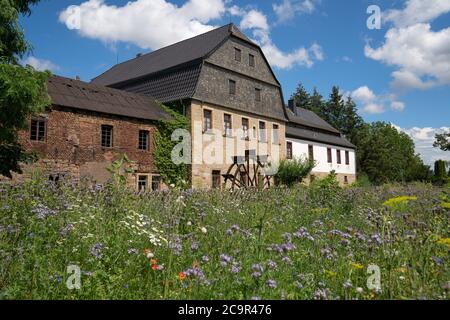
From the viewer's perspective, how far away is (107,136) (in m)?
18.4

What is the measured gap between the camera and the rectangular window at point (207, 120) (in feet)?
73.4

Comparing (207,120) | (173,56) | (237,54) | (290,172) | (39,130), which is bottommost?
(290,172)

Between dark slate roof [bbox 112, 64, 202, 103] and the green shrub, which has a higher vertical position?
dark slate roof [bbox 112, 64, 202, 103]

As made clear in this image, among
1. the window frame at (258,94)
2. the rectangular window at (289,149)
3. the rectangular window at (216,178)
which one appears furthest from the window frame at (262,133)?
the rectangular window at (216,178)

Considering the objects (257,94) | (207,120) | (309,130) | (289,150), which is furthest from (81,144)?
(309,130)

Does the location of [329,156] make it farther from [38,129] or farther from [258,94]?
[38,129]

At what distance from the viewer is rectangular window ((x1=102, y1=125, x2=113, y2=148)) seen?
18255 millimetres

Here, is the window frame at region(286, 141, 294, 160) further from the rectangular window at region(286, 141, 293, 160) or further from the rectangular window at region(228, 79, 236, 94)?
the rectangular window at region(228, 79, 236, 94)

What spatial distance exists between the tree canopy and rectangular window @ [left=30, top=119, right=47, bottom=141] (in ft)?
20.3

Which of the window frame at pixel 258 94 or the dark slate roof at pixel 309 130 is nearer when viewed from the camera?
the window frame at pixel 258 94

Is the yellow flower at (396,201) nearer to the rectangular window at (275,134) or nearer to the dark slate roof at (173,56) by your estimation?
the dark slate roof at (173,56)

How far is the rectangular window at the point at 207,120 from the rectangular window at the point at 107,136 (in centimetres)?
576

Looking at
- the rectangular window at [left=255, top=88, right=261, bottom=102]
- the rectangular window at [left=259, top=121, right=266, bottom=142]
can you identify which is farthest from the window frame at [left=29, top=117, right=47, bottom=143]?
the rectangular window at [left=255, top=88, right=261, bottom=102]

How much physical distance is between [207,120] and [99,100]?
21.1 ft
